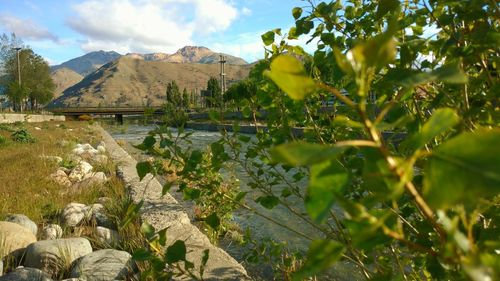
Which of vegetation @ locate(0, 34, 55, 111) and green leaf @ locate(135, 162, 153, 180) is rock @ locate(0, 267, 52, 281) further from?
vegetation @ locate(0, 34, 55, 111)

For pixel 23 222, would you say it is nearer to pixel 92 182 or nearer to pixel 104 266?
pixel 104 266

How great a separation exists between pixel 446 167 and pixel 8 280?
3092 mm

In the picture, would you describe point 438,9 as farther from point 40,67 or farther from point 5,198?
point 40,67

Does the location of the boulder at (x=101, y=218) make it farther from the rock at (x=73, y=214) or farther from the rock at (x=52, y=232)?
the rock at (x=52, y=232)

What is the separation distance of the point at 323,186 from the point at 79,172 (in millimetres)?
7719

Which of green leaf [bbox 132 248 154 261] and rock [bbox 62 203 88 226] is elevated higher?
green leaf [bbox 132 248 154 261]

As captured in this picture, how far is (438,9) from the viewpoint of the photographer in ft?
4.84

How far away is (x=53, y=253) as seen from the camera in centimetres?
331

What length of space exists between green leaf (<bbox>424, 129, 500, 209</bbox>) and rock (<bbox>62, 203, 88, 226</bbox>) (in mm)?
4679

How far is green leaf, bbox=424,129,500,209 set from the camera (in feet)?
1.26

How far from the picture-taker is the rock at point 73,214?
14.9 ft

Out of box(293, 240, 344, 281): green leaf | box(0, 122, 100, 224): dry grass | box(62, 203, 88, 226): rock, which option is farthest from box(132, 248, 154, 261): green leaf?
box(0, 122, 100, 224): dry grass

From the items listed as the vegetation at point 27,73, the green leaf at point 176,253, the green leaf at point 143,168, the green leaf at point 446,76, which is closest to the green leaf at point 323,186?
the green leaf at point 446,76

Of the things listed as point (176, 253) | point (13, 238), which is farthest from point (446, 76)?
point (13, 238)
